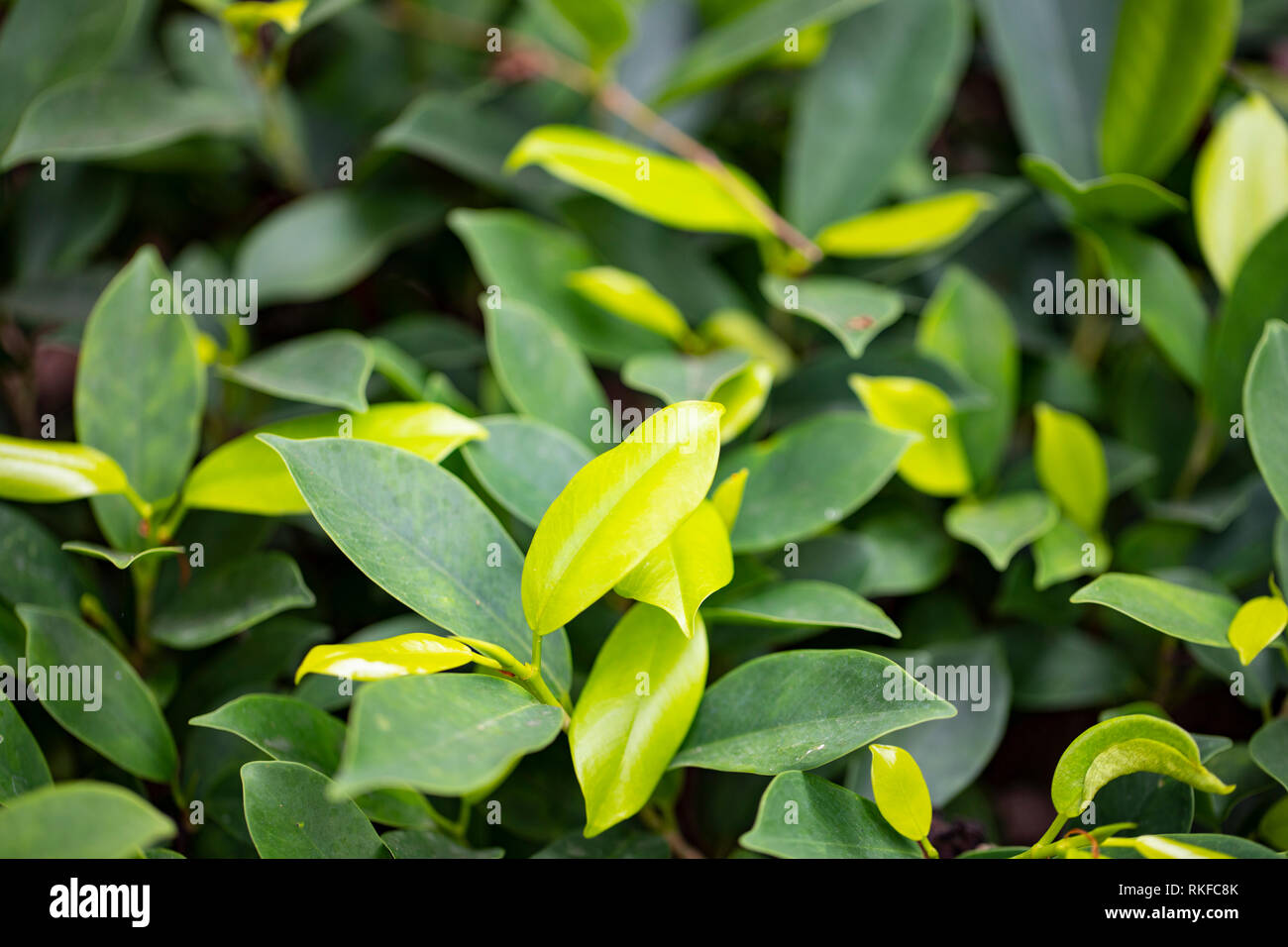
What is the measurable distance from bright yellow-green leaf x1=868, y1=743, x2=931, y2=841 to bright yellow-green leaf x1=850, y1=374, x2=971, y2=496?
0.77 ft

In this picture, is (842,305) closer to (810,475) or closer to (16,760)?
(810,475)

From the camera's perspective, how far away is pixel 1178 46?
2.53 ft

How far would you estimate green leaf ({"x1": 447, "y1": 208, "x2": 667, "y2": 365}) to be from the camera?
0.76 meters

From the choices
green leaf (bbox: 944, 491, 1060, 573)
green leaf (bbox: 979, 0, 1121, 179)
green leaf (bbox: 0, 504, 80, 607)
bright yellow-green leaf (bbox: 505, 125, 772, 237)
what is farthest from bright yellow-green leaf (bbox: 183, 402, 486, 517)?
green leaf (bbox: 979, 0, 1121, 179)

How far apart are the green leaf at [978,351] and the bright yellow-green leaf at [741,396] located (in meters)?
0.17

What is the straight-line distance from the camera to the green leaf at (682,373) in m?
0.66

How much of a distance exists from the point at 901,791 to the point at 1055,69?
70cm

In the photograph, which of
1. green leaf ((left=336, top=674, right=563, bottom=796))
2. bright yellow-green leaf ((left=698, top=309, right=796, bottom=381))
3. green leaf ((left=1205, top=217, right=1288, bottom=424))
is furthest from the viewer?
bright yellow-green leaf ((left=698, top=309, right=796, bottom=381))

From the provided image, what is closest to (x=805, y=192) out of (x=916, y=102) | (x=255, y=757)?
(x=916, y=102)

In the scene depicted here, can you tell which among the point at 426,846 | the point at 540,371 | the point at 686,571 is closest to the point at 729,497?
the point at 686,571

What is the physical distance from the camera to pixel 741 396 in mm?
644

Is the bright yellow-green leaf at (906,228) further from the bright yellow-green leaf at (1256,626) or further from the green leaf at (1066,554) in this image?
the bright yellow-green leaf at (1256,626)

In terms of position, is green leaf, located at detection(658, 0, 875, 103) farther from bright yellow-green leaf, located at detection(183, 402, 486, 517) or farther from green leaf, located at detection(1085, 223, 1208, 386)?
bright yellow-green leaf, located at detection(183, 402, 486, 517)
